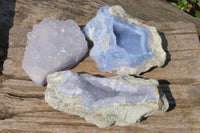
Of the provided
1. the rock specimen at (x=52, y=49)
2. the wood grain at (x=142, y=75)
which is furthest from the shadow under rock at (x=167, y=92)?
the rock specimen at (x=52, y=49)

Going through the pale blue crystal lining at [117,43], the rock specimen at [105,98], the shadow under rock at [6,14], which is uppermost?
the pale blue crystal lining at [117,43]

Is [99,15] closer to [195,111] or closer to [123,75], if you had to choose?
[123,75]

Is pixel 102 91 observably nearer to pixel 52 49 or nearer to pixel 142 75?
pixel 142 75

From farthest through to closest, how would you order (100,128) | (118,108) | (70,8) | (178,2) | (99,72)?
1. (178,2)
2. (70,8)
3. (99,72)
4. (100,128)
5. (118,108)

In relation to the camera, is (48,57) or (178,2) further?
(178,2)

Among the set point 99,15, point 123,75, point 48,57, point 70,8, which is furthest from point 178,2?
point 48,57

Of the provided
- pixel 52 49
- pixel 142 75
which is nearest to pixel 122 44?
pixel 142 75

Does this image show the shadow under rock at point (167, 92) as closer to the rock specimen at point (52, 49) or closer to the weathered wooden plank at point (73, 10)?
the rock specimen at point (52, 49)
